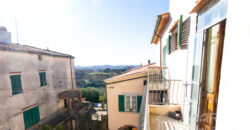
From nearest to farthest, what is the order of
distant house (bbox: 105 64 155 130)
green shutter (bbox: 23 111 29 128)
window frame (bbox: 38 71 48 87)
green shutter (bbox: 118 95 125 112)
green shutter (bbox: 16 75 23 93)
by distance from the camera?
distant house (bbox: 105 64 155 130) < green shutter (bbox: 118 95 125 112) < green shutter (bbox: 16 75 23 93) < green shutter (bbox: 23 111 29 128) < window frame (bbox: 38 71 48 87)

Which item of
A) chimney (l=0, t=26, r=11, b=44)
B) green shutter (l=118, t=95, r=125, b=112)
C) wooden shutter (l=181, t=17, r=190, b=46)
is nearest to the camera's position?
wooden shutter (l=181, t=17, r=190, b=46)

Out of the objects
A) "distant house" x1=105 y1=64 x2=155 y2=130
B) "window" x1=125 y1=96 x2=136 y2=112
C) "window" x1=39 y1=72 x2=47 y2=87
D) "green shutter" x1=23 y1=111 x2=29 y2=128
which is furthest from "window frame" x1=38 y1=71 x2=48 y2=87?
"window" x1=125 y1=96 x2=136 y2=112

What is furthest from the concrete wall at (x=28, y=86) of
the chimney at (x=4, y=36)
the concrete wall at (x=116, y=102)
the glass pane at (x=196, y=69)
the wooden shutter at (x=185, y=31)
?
the wooden shutter at (x=185, y=31)

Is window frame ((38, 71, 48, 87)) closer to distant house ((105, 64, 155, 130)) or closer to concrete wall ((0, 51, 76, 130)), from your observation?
concrete wall ((0, 51, 76, 130))

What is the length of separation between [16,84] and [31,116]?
9.35 ft

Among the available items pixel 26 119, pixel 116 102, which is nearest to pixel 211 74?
pixel 116 102

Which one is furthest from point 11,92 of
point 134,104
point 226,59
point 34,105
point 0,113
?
point 226,59

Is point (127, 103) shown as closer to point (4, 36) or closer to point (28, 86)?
point (28, 86)

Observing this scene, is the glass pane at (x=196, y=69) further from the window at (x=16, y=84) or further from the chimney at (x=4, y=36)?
the chimney at (x=4, y=36)

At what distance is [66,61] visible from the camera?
476 inches

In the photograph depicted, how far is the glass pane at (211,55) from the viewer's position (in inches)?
66.0

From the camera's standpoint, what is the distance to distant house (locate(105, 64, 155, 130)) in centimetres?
648

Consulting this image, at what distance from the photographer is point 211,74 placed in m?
1.74

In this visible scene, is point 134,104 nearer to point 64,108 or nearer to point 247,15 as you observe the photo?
point 247,15
